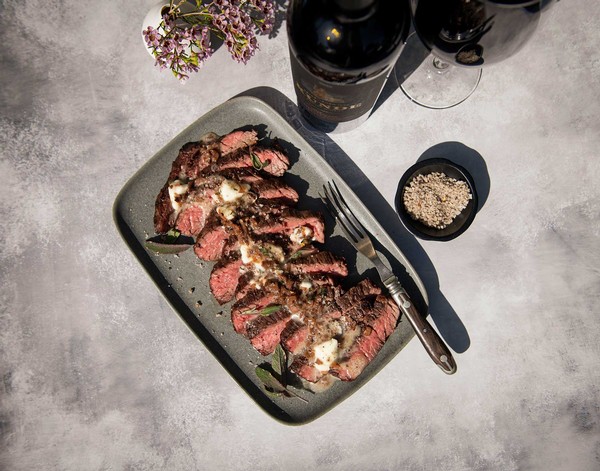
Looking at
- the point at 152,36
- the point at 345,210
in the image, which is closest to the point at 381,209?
the point at 345,210

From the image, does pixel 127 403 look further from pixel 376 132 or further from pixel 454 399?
pixel 376 132

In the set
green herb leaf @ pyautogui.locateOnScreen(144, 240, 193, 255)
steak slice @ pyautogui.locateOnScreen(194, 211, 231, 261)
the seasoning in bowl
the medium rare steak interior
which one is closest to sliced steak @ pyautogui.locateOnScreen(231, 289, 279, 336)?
the medium rare steak interior

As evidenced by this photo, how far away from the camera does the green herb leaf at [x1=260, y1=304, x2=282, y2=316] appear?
1878mm

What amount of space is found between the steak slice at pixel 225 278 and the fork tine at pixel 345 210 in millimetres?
501

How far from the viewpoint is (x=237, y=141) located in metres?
1.99

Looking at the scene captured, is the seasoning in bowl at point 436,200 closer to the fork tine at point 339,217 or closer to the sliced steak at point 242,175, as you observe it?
the fork tine at point 339,217

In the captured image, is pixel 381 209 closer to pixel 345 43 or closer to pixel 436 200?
pixel 436 200

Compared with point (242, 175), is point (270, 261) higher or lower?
lower

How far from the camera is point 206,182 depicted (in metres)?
1.92

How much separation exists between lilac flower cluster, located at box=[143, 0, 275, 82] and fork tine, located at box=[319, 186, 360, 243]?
689 mm

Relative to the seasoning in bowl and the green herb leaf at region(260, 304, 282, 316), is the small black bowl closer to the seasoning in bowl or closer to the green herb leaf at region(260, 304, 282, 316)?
the seasoning in bowl

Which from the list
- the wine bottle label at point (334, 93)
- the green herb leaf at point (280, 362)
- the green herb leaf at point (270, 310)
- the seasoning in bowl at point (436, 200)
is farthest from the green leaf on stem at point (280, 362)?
the wine bottle label at point (334, 93)

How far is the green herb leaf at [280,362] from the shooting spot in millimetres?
1984

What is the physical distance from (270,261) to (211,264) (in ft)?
1.09
